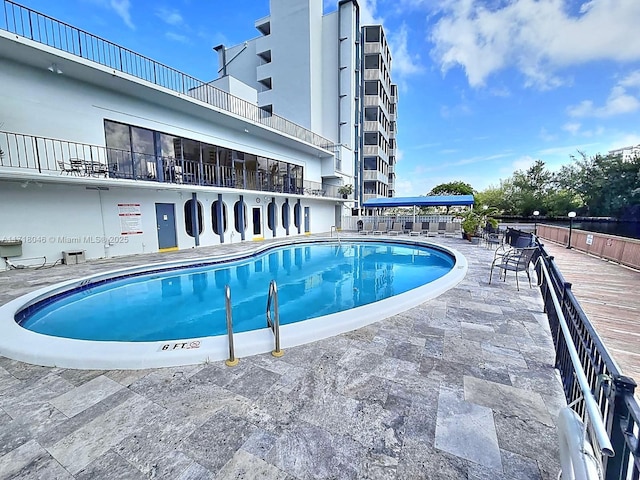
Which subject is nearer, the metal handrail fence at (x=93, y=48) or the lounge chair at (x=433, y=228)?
the metal handrail fence at (x=93, y=48)

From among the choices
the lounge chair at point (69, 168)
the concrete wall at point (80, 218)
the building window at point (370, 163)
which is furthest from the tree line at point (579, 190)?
the lounge chair at point (69, 168)

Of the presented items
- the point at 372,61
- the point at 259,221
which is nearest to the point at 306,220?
the point at 259,221

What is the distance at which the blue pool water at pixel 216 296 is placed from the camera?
4.74 m

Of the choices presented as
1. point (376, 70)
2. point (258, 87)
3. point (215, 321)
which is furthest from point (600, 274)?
point (258, 87)

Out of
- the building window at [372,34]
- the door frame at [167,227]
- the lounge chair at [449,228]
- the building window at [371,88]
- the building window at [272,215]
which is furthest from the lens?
the building window at [371,88]

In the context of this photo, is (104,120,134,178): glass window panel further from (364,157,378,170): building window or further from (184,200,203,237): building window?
(364,157,378,170): building window

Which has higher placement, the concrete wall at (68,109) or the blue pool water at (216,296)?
the concrete wall at (68,109)

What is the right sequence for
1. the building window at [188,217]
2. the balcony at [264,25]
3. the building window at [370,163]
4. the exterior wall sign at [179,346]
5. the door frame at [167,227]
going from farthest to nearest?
the building window at [370,163], the balcony at [264,25], the building window at [188,217], the door frame at [167,227], the exterior wall sign at [179,346]

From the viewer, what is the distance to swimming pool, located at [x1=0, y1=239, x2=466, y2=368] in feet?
9.43

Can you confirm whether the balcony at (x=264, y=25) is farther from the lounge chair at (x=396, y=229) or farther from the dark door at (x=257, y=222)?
the lounge chair at (x=396, y=229)

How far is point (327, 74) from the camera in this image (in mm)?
23000

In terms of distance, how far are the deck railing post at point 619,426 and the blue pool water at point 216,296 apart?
14.0ft

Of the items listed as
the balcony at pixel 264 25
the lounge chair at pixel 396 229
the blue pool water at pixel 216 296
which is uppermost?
the balcony at pixel 264 25

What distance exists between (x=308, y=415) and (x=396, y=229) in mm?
17119
